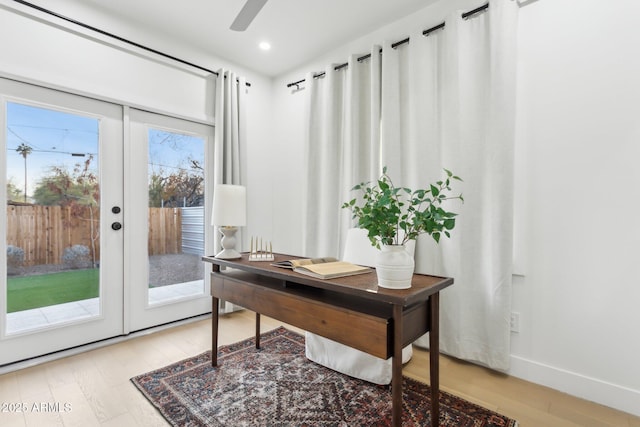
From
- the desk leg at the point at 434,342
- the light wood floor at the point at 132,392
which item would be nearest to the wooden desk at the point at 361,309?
the desk leg at the point at 434,342

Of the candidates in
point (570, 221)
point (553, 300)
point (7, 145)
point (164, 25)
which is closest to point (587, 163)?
point (570, 221)

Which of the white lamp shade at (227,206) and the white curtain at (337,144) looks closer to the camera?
the white lamp shade at (227,206)

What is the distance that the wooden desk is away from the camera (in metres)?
1.27

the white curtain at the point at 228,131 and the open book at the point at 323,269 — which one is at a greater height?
the white curtain at the point at 228,131

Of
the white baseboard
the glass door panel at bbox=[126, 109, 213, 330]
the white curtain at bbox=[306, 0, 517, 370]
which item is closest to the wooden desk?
the white curtain at bbox=[306, 0, 517, 370]

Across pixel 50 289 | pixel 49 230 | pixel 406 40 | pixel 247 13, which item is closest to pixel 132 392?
pixel 50 289

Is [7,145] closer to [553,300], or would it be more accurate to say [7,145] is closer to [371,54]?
[371,54]

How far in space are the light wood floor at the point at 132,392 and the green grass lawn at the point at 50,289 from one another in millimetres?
439

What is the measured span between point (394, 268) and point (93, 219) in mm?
2481

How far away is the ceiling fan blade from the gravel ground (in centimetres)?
212

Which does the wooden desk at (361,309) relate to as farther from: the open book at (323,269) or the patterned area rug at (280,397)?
the patterned area rug at (280,397)

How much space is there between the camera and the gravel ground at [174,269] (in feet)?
9.61

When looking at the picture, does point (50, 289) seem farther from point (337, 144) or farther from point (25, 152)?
point (337, 144)

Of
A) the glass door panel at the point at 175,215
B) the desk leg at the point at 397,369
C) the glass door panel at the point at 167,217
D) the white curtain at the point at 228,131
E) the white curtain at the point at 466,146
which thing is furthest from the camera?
the white curtain at the point at 228,131
